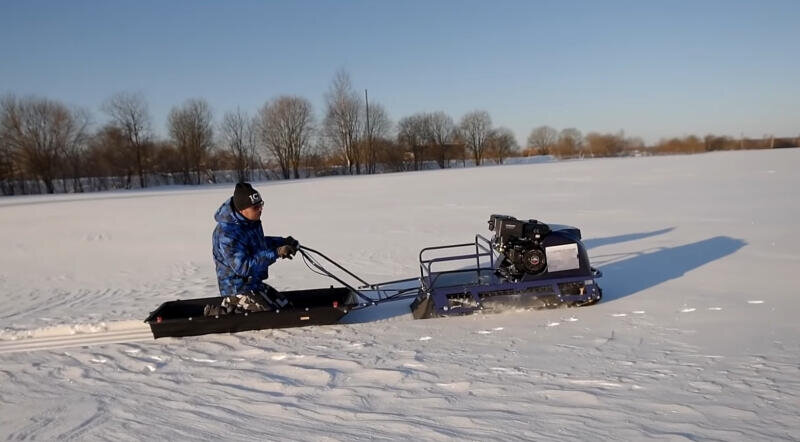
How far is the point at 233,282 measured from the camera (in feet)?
19.1

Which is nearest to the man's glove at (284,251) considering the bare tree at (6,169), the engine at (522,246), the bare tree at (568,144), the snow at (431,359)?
the snow at (431,359)

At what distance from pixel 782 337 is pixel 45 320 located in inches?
342

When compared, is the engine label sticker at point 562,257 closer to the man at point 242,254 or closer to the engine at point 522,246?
the engine at point 522,246

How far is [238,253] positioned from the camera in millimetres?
5676

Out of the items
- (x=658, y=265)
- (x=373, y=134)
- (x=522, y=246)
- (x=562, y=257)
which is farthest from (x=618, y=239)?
(x=373, y=134)

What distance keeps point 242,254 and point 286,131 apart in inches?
1900

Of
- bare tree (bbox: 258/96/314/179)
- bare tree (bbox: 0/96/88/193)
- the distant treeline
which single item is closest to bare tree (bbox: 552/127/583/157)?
the distant treeline

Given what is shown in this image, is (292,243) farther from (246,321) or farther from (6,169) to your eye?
(6,169)

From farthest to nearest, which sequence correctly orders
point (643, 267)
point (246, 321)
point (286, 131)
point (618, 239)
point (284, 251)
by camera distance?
point (286, 131) → point (618, 239) → point (643, 267) → point (246, 321) → point (284, 251)

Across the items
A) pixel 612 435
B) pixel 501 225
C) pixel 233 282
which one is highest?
pixel 501 225

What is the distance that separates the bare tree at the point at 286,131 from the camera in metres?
51.9

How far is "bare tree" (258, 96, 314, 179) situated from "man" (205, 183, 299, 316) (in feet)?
154

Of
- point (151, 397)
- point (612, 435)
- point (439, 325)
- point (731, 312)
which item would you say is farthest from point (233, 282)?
point (731, 312)

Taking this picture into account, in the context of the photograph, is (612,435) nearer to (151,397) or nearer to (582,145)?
(151,397)
